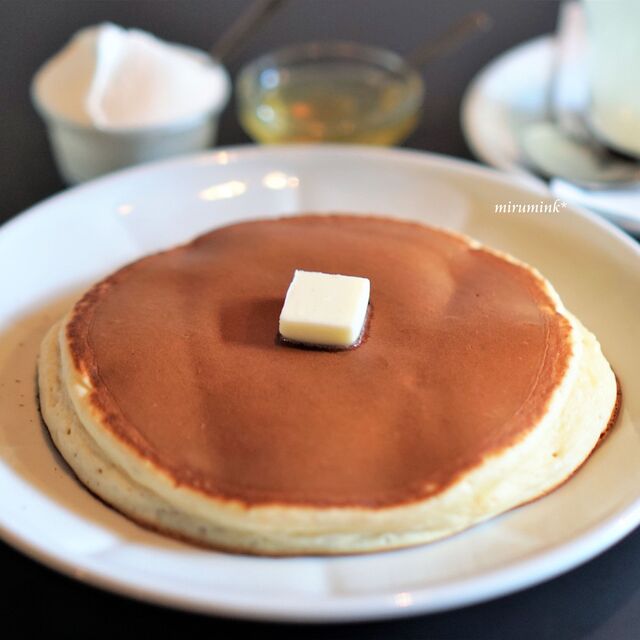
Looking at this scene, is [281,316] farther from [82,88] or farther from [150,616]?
[82,88]

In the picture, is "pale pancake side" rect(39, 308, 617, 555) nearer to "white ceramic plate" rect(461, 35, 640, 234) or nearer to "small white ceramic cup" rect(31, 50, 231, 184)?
"white ceramic plate" rect(461, 35, 640, 234)

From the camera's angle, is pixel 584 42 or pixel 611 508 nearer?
pixel 611 508

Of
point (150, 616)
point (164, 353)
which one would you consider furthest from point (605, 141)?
point (150, 616)

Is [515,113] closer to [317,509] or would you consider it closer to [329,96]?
[329,96]

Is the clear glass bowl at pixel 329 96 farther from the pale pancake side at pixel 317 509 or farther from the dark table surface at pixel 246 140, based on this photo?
the pale pancake side at pixel 317 509

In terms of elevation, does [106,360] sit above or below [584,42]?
below
